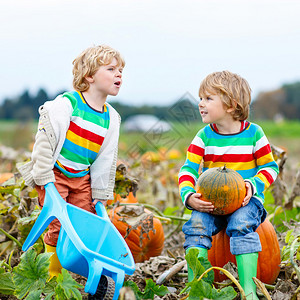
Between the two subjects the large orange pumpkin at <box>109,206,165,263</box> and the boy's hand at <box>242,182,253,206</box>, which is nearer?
the boy's hand at <box>242,182,253,206</box>

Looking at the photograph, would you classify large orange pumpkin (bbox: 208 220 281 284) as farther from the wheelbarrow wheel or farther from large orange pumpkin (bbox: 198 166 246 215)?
the wheelbarrow wheel

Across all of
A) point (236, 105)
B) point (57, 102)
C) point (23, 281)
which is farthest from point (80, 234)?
point (236, 105)

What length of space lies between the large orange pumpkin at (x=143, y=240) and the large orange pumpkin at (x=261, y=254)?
60cm

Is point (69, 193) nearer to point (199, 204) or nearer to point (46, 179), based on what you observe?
point (46, 179)

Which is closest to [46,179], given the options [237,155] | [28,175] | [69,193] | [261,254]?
[28,175]

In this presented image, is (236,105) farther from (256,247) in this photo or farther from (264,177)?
(256,247)

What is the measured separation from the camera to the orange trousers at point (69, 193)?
264cm

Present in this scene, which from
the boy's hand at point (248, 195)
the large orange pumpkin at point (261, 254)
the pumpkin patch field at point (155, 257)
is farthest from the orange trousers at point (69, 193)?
the boy's hand at point (248, 195)

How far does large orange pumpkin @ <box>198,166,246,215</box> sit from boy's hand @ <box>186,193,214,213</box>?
0.07ft

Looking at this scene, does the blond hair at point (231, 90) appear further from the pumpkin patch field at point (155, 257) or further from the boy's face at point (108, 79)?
the boy's face at point (108, 79)

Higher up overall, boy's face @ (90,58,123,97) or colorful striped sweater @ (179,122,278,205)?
boy's face @ (90,58,123,97)

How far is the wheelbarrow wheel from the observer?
2127 mm

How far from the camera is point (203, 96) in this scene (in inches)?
100

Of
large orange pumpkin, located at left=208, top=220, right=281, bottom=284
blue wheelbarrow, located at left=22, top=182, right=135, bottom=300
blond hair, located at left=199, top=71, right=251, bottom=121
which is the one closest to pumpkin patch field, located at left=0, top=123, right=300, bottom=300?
large orange pumpkin, located at left=208, top=220, right=281, bottom=284
